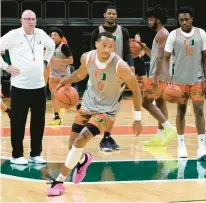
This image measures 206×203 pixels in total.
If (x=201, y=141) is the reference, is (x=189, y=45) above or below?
above

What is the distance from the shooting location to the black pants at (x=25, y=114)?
7.07 meters

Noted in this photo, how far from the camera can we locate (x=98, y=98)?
593cm

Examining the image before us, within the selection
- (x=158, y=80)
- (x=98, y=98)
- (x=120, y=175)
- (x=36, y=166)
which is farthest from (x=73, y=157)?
(x=158, y=80)

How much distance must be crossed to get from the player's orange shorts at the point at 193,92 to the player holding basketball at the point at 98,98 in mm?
1630

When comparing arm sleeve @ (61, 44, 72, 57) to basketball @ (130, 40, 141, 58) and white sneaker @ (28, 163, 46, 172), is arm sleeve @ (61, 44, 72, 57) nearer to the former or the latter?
basketball @ (130, 40, 141, 58)

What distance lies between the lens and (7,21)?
56.6 feet

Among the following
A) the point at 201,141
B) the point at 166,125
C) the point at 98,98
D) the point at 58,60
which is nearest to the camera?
the point at 98,98

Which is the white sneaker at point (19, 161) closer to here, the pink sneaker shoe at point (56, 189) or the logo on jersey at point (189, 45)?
the pink sneaker shoe at point (56, 189)

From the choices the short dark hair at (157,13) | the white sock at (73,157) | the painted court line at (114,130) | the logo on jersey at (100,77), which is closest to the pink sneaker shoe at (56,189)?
the white sock at (73,157)

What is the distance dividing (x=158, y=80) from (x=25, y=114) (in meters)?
2.03

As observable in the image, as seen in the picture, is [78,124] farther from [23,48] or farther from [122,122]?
[122,122]

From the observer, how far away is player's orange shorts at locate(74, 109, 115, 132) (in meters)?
5.77

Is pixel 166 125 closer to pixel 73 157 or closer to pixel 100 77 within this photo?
pixel 100 77

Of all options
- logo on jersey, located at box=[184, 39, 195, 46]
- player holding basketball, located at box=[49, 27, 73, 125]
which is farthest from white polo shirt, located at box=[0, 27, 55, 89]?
player holding basketball, located at box=[49, 27, 73, 125]
